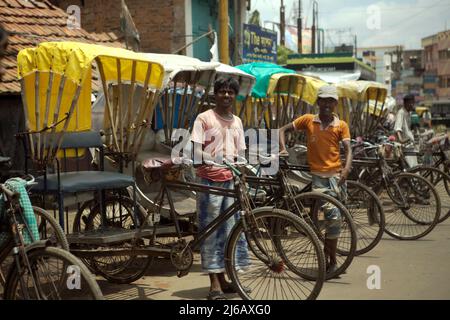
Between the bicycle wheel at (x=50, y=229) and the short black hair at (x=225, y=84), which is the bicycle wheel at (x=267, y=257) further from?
the bicycle wheel at (x=50, y=229)

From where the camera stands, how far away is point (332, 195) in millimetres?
6328

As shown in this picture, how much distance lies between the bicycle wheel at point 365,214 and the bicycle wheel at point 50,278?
377 cm

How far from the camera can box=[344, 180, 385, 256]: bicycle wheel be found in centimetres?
689

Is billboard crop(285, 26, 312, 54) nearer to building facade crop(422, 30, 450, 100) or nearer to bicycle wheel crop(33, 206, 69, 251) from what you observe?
building facade crop(422, 30, 450, 100)

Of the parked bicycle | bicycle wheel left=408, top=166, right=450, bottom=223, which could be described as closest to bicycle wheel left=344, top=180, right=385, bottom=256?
bicycle wheel left=408, top=166, right=450, bottom=223

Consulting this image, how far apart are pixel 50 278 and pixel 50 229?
127cm

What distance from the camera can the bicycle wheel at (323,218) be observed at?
5777 millimetres

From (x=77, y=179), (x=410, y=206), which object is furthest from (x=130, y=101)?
(x=410, y=206)

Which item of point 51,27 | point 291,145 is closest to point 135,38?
point 51,27

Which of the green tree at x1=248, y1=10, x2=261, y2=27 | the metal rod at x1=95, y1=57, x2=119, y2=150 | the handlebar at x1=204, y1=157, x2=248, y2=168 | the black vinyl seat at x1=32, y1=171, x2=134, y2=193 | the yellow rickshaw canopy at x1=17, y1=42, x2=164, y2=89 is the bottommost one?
the black vinyl seat at x1=32, y1=171, x2=134, y2=193

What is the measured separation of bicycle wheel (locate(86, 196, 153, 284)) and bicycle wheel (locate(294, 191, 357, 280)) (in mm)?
1528

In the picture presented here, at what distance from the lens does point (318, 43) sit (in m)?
47.4

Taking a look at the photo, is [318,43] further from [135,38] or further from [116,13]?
[135,38]

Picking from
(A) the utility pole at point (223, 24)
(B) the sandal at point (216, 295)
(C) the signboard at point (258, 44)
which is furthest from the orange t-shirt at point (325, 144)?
(C) the signboard at point (258, 44)
